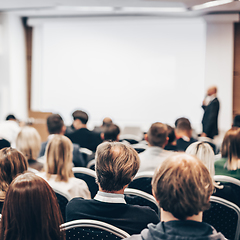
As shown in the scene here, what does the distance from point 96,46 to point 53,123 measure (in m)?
4.16

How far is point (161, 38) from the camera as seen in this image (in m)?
7.35

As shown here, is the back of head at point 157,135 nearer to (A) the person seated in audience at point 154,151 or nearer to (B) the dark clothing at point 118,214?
(A) the person seated in audience at point 154,151

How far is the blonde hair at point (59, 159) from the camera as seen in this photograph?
2225 mm

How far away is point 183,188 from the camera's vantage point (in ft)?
3.49

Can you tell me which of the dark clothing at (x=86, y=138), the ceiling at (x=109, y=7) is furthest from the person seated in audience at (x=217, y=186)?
the ceiling at (x=109, y=7)

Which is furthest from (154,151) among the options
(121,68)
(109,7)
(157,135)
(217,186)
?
(121,68)

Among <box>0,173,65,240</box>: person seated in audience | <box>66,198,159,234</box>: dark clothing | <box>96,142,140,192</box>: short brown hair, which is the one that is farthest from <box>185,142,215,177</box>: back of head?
<box>0,173,65,240</box>: person seated in audience

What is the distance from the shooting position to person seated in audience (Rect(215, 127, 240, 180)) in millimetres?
2516

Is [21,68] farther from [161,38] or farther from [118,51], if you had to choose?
[161,38]

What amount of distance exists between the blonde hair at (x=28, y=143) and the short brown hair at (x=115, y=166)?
1.42 metres

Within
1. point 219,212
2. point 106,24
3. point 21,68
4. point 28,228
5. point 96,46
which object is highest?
point 106,24

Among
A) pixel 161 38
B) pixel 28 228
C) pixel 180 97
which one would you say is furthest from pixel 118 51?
pixel 28 228

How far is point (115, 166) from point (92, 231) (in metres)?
0.41

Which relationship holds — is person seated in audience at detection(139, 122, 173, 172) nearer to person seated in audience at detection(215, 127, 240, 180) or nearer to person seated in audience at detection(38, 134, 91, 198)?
person seated in audience at detection(215, 127, 240, 180)
